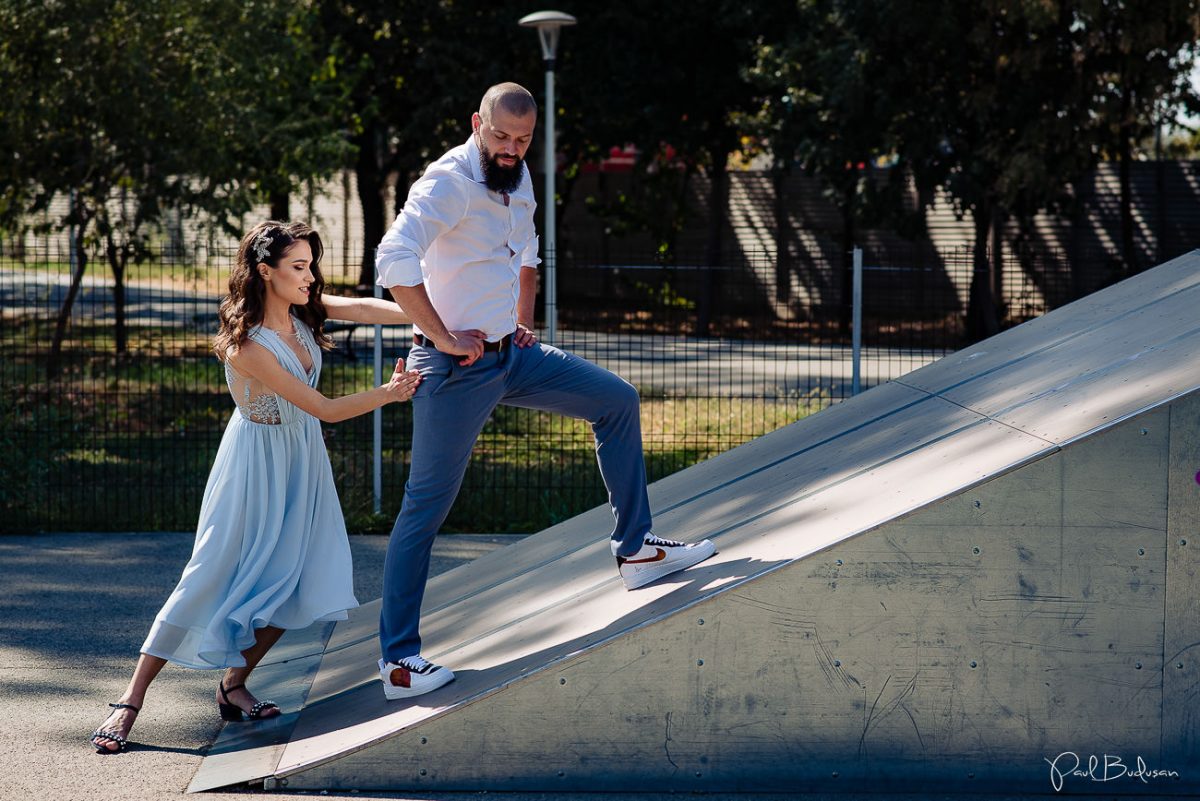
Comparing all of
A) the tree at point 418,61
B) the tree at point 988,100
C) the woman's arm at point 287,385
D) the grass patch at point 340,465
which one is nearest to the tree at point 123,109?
the grass patch at point 340,465

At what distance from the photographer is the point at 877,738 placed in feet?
14.2

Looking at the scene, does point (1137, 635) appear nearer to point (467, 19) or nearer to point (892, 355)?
point (892, 355)

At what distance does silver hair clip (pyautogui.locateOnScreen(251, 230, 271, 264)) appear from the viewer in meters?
4.76

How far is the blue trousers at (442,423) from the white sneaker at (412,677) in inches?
1.5

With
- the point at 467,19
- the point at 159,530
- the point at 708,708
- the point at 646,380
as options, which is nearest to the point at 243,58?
the point at 646,380

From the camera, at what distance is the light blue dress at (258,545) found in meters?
4.68

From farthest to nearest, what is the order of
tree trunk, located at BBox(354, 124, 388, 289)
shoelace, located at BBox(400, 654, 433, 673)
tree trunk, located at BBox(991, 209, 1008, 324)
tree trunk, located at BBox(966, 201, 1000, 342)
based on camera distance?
tree trunk, located at BBox(354, 124, 388, 289) → tree trunk, located at BBox(966, 201, 1000, 342) → tree trunk, located at BBox(991, 209, 1008, 324) → shoelace, located at BBox(400, 654, 433, 673)

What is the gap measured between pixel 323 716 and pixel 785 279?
Answer: 32.7ft

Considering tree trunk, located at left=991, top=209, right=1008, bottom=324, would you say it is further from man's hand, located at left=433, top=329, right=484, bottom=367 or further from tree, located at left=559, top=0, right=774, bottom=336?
tree, located at left=559, top=0, right=774, bottom=336

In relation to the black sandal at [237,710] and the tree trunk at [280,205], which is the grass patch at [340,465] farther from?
the tree trunk at [280,205]

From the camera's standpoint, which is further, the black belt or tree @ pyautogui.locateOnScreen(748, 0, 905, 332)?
tree @ pyautogui.locateOnScreen(748, 0, 905, 332)

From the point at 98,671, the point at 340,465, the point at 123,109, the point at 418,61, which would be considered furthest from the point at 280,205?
the point at 98,671
